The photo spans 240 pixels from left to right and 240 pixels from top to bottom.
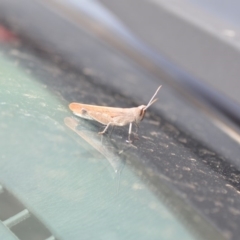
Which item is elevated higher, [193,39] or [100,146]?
[193,39]

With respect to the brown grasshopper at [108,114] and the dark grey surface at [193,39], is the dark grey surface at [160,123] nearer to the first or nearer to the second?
the brown grasshopper at [108,114]

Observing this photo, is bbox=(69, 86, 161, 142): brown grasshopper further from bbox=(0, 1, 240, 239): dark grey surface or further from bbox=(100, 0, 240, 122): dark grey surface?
bbox=(100, 0, 240, 122): dark grey surface

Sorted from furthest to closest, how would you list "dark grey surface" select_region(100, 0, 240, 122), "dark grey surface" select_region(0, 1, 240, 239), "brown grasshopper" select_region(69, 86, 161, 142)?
"dark grey surface" select_region(100, 0, 240, 122)
"brown grasshopper" select_region(69, 86, 161, 142)
"dark grey surface" select_region(0, 1, 240, 239)

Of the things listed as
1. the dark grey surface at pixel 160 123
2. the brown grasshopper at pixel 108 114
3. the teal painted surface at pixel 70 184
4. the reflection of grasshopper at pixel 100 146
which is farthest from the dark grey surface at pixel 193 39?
the teal painted surface at pixel 70 184

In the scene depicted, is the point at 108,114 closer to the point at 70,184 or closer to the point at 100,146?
the point at 100,146

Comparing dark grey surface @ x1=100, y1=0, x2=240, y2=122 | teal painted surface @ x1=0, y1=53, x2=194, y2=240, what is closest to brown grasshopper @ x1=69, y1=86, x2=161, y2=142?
teal painted surface @ x1=0, y1=53, x2=194, y2=240

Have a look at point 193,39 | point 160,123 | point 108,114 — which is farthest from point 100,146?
point 193,39

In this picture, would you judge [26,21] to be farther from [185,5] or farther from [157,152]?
[157,152]
